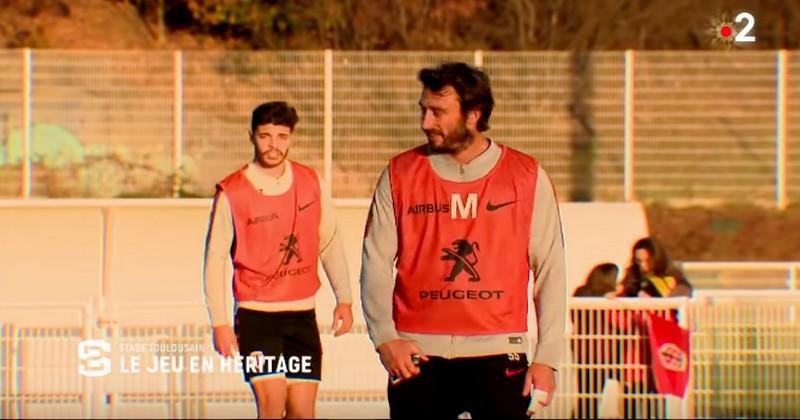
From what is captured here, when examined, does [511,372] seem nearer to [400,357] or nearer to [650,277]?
[400,357]

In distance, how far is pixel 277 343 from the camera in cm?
736

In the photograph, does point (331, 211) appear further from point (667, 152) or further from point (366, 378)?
point (667, 152)

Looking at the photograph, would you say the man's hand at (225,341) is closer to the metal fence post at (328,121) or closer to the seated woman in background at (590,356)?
the seated woman in background at (590,356)

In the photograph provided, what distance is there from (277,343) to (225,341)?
300 millimetres

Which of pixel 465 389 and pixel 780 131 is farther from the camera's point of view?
pixel 780 131

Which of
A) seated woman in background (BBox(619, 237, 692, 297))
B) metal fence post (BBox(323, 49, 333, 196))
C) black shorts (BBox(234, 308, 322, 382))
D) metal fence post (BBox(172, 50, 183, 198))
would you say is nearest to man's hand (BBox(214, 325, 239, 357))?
black shorts (BBox(234, 308, 322, 382))

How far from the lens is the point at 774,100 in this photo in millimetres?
17094

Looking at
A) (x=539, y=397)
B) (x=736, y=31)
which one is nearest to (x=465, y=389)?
(x=539, y=397)

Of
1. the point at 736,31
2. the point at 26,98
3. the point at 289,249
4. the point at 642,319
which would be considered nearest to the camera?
the point at 289,249

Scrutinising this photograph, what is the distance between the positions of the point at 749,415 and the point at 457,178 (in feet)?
17.0

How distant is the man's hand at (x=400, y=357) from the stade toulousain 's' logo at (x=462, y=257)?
29 centimetres

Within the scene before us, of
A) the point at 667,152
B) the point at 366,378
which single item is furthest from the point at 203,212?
the point at 667,152

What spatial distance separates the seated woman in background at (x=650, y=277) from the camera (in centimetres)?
1024

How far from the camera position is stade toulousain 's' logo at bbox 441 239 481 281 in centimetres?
554
